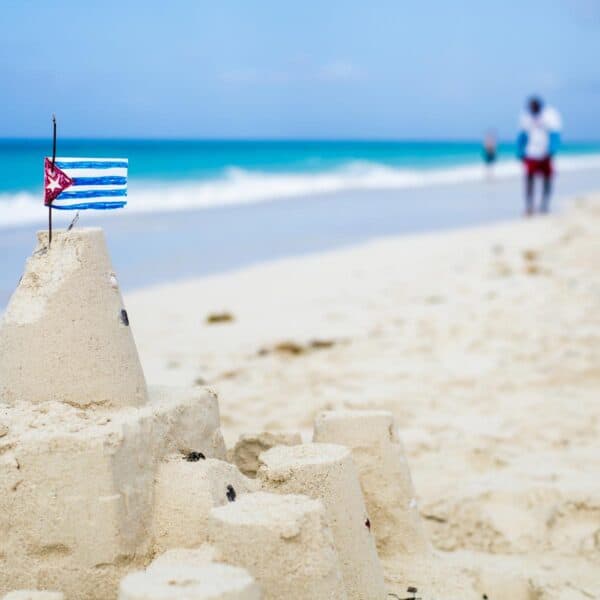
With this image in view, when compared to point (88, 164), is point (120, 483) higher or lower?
lower

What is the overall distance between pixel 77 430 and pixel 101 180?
0.79 meters

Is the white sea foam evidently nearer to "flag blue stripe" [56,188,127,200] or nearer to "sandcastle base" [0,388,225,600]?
"flag blue stripe" [56,188,127,200]

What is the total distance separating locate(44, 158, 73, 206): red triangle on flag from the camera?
2734mm

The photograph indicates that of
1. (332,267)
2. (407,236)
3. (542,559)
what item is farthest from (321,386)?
(407,236)

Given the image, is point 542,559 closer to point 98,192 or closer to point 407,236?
point 98,192

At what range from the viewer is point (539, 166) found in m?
14.9

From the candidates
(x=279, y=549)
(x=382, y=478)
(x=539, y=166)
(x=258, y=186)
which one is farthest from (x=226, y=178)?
(x=279, y=549)

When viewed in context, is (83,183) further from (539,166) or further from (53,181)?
(539,166)

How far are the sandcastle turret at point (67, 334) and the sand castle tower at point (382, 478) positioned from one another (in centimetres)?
83

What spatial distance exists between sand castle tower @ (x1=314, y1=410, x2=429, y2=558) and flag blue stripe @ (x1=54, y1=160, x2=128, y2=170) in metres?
1.15

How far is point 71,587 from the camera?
2.42m

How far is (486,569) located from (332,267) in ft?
25.3

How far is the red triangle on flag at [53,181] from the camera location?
273cm

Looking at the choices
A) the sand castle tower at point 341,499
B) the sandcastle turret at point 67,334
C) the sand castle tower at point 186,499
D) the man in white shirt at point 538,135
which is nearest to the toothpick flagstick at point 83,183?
the sandcastle turret at point 67,334
